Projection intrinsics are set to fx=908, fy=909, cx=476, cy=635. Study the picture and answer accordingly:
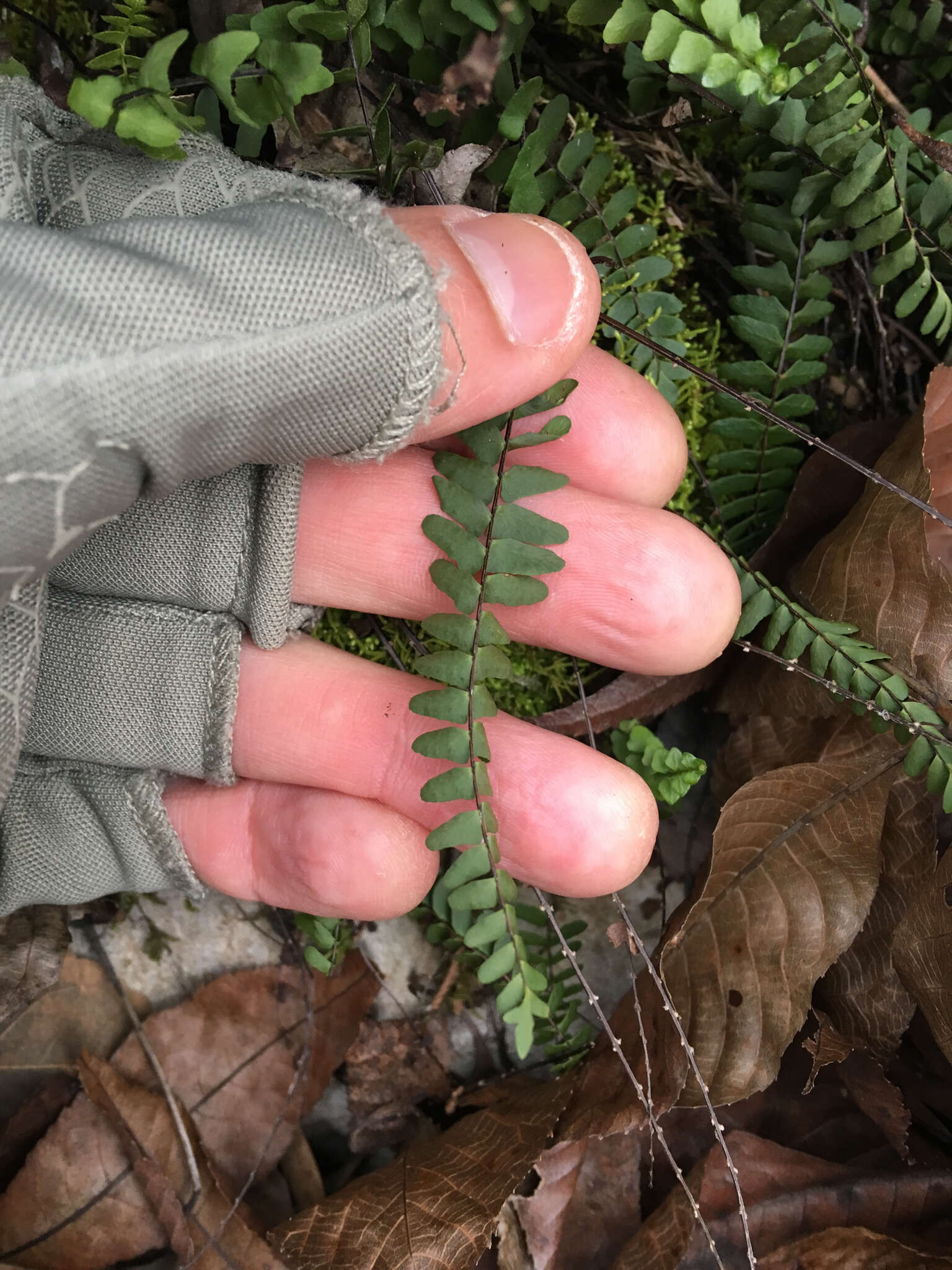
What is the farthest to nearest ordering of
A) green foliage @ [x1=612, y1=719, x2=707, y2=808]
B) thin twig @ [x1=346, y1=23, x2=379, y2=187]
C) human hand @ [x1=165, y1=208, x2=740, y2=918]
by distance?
1. green foliage @ [x1=612, y1=719, x2=707, y2=808]
2. human hand @ [x1=165, y1=208, x2=740, y2=918]
3. thin twig @ [x1=346, y1=23, x2=379, y2=187]

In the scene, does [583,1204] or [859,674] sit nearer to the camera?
[859,674]

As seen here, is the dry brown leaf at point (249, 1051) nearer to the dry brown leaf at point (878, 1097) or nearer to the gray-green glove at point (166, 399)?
the gray-green glove at point (166, 399)

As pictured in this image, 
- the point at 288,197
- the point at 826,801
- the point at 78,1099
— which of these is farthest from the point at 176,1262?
the point at 288,197

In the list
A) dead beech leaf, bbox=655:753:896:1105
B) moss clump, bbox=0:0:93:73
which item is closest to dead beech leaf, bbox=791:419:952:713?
dead beech leaf, bbox=655:753:896:1105

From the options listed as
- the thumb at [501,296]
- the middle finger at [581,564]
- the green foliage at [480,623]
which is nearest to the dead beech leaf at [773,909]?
the middle finger at [581,564]

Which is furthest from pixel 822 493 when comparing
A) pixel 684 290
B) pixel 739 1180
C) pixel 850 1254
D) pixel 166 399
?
pixel 850 1254

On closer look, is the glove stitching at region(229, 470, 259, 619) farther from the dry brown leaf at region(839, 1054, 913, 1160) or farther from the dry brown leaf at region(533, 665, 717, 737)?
the dry brown leaf at region(839, 1054, 913, 1160)

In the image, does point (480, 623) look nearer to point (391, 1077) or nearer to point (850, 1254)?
point (391, 1077)
